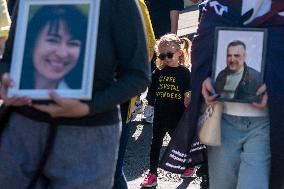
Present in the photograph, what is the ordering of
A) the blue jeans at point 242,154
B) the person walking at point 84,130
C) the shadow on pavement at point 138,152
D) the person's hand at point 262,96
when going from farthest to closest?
the shadow on pavement at point 138,152
the blue jeans at point 242,154
the person's hand at point 262,96
the person walking at point 84,130

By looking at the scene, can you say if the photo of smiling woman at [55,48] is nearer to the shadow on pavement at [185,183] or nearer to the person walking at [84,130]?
the person walking at [84,130]

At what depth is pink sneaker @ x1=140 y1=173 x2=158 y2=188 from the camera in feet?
16.1

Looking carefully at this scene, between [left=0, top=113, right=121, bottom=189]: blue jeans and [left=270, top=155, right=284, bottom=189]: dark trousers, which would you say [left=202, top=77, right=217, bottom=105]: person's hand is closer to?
[left=270, top=155, right=284, bottom=189]: dark trousers

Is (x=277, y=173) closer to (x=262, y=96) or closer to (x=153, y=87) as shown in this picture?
(x=262, y=96)

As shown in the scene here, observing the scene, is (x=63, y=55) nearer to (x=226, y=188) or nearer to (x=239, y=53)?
(x=239, y=53)

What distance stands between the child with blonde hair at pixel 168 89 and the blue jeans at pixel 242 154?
5.82 ft

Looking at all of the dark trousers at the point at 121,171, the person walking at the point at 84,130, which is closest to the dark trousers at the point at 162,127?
the dark trousers at the point at 121,171

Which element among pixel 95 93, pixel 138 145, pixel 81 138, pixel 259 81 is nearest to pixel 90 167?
pixel 81 138

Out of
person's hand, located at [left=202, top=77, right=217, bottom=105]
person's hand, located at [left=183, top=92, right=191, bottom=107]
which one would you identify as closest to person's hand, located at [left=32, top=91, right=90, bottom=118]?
person's hand, located at [left=202, top=77, right=217, bottom=105]

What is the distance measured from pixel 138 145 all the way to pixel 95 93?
3.59 metres

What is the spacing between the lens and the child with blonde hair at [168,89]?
16.2 feet

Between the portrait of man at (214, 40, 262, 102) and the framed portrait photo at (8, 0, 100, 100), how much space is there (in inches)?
35.0

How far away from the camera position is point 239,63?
2.95 m

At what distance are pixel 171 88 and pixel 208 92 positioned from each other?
197cm
